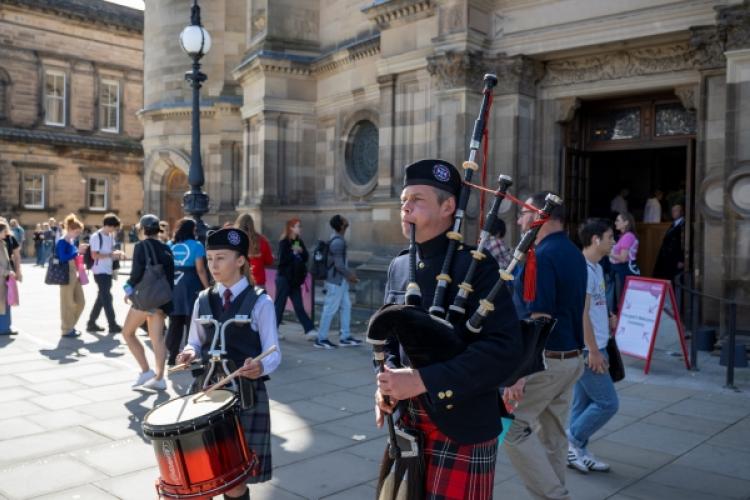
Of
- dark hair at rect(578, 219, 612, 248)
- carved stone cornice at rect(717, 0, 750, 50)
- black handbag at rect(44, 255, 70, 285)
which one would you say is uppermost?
carved stone cornice at rect(717, 0, 750, 50)

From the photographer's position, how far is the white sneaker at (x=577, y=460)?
5.01 metres

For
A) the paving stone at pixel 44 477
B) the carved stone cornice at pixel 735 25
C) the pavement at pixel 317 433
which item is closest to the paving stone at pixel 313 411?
the pavement at pixel 317 433

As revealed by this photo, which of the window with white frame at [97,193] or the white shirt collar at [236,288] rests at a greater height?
the window with white frame at [97,193]

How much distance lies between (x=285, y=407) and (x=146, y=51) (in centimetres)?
2151

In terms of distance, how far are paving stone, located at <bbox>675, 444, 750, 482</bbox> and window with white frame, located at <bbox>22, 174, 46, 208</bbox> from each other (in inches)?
1556

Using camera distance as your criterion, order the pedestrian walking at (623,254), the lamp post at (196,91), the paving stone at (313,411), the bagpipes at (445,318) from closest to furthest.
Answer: the bagpipes at (445,318), the paving stone at (313,411), the pedestrian walking at (623,254), the lamp post at (196,91)

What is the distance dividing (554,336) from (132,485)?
3.05 meters

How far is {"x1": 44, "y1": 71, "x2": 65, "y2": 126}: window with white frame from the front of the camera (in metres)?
40.0

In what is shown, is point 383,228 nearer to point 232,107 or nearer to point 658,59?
point 658,59

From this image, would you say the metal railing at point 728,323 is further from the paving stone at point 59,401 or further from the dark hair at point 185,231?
the paving stone at point 59,401

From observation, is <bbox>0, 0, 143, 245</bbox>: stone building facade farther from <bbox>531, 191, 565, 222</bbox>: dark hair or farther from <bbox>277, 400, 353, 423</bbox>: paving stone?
<bbox>531, 191, 565, 222</bbox>: dark hair

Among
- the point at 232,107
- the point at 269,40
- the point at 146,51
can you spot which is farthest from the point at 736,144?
the point at 146,51

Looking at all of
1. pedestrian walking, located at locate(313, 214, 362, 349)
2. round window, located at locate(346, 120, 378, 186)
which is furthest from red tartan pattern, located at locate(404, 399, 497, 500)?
round window, located at locate(346, 120, 378, 186)

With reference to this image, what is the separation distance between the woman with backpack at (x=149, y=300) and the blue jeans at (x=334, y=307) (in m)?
2.86
